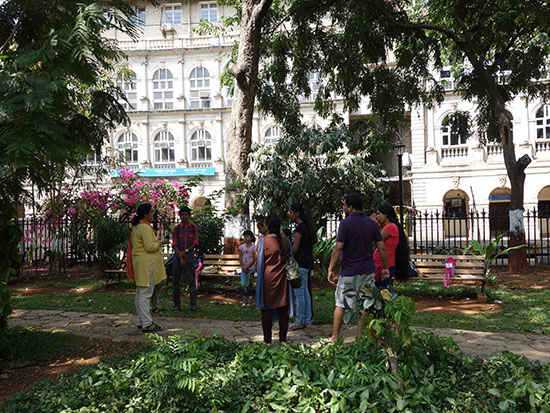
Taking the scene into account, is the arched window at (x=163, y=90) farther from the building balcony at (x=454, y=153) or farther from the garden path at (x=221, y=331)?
the garden path at (x=221, y=331)

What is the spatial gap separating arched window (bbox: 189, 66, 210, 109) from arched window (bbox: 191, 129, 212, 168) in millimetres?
2120

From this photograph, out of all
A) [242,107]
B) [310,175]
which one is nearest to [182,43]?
[242,107]

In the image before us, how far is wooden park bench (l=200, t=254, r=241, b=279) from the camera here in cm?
1039

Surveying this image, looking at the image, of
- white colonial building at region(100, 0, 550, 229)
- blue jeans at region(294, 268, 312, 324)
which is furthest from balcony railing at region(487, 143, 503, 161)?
blue jeans at region(294, 268, 312, 324)

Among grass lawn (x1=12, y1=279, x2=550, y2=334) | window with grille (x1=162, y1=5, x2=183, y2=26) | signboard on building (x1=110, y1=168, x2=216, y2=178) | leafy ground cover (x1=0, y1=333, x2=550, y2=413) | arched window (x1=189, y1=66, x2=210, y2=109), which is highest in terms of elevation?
window with grille (x1=162, y1=5, x2=183, y2=26)

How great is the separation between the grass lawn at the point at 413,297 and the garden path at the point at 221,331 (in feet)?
1.30

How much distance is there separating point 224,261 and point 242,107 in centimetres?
384

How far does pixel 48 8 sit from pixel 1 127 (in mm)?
1754

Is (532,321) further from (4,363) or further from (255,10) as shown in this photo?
(255,10)

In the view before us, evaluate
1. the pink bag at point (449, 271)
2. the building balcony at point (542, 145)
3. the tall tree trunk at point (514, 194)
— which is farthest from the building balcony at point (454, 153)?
the pink bag at point (449, 271)

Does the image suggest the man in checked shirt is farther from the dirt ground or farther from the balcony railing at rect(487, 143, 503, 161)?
the balcony railing at rect(487, 143, 503, 161)

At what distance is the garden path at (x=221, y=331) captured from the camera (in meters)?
5.71

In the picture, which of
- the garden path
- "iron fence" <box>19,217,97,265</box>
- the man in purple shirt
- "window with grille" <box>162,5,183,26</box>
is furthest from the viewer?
"window with grille" <box>162,5,183,26</box>

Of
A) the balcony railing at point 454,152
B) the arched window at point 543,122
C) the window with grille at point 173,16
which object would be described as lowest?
the balcony railing at point 454,152
